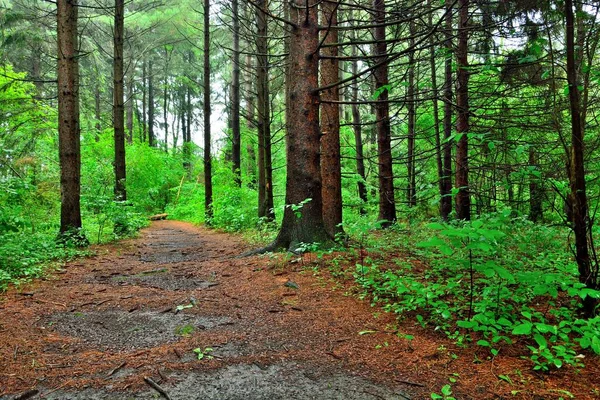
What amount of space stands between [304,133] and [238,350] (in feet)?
11.8

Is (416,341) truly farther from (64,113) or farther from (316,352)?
(64,113)

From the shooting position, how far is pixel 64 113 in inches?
299

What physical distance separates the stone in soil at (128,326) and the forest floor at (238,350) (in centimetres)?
1

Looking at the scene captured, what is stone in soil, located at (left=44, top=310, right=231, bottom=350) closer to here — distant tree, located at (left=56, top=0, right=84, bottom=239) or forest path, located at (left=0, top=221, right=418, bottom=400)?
forest path, located at (left=0, top=221, right=418, bottom=400)

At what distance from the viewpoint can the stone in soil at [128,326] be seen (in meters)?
2.94

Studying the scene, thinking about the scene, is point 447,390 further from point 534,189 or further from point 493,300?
point 534,189

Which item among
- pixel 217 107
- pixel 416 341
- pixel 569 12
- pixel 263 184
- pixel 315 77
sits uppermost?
pixel 217 107

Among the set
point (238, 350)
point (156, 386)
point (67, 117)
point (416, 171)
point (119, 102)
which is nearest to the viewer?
point (156, 386)

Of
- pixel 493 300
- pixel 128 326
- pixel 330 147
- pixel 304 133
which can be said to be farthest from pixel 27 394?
pixel 330 147

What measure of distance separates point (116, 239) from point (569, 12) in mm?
9706

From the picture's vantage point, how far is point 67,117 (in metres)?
7.61

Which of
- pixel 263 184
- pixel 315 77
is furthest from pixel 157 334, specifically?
pixel 263 184

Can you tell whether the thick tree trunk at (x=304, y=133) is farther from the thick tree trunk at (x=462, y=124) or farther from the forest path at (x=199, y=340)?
the thick tree trunk at (x=462, y=124)

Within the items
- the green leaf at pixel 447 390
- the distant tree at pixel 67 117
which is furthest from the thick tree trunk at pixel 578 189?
the distant tree at pixel 67 117
